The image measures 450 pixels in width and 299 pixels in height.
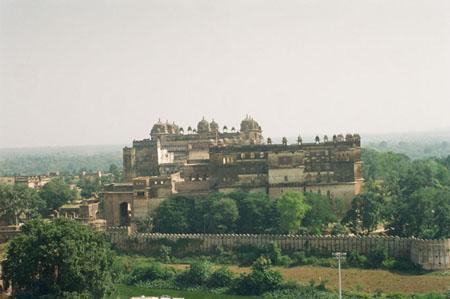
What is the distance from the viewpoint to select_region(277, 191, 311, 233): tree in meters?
53.2

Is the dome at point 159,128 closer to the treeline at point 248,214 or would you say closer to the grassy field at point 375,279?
the treeline at point 248,214

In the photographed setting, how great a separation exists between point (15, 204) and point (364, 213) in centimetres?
2716

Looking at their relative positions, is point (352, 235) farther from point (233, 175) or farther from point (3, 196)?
point (3, 196)

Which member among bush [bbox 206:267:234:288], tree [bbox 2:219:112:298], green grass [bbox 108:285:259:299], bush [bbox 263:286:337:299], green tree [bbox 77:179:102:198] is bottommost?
green grass [bbox 108:285:259:299]

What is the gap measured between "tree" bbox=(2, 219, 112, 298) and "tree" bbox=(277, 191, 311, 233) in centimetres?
1669

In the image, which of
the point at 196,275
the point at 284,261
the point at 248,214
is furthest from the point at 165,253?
the point at 284,261

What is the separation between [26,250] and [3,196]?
23144mm

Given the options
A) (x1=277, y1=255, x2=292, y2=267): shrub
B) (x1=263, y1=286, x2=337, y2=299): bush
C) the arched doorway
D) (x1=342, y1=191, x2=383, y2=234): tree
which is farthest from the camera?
the arched doorway

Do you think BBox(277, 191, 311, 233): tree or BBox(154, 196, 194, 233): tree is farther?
BBox(154, 196, 194, 233): tree

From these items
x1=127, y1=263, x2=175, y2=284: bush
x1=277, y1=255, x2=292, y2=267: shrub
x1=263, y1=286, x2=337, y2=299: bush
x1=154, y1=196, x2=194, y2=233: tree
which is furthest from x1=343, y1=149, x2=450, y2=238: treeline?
x1=127, y1=263, x2=175, y2=284: bush

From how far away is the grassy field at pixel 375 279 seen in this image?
43750 millimetres

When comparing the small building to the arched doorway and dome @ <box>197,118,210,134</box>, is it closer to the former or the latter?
the arched doorway

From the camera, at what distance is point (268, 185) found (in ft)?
197

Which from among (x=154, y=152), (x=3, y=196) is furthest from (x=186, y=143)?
(x=3, y=196)
